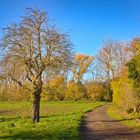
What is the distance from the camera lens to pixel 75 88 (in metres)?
102

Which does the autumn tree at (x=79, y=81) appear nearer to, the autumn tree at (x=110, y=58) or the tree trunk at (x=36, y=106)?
the autumn tree at (x=110, y=58)

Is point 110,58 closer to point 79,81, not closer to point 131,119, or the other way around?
point 79,81

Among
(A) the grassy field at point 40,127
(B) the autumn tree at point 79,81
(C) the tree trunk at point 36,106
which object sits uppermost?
(B) the autumn tree at point 79,81

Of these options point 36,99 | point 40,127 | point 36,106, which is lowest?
point 40,127

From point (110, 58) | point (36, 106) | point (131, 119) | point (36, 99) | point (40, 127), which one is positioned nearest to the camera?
point (40, 127)

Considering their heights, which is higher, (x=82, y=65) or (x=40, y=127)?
(x=82, y=65)

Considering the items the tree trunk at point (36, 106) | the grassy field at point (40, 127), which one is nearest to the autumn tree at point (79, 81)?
the grassy field at point (40, 127)

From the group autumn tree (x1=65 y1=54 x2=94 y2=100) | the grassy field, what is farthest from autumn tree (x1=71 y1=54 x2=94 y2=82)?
the grassy field

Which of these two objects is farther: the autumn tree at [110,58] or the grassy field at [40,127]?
the autumn tree at [110,58]

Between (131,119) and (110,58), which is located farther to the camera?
(110,58)

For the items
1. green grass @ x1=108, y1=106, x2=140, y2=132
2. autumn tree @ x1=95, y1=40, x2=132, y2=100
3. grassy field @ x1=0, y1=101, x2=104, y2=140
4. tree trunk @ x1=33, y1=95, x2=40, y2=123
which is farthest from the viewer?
autumn tree @ x1=95, y1=40, x2=132, y2=100

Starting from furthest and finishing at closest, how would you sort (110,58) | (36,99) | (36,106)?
1. (110,58)
2. (36,106)
3. (36,99)

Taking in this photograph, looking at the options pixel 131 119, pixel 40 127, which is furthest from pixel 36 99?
pixel 131 119

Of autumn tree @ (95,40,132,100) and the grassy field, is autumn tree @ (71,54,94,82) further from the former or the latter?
the grassy field
